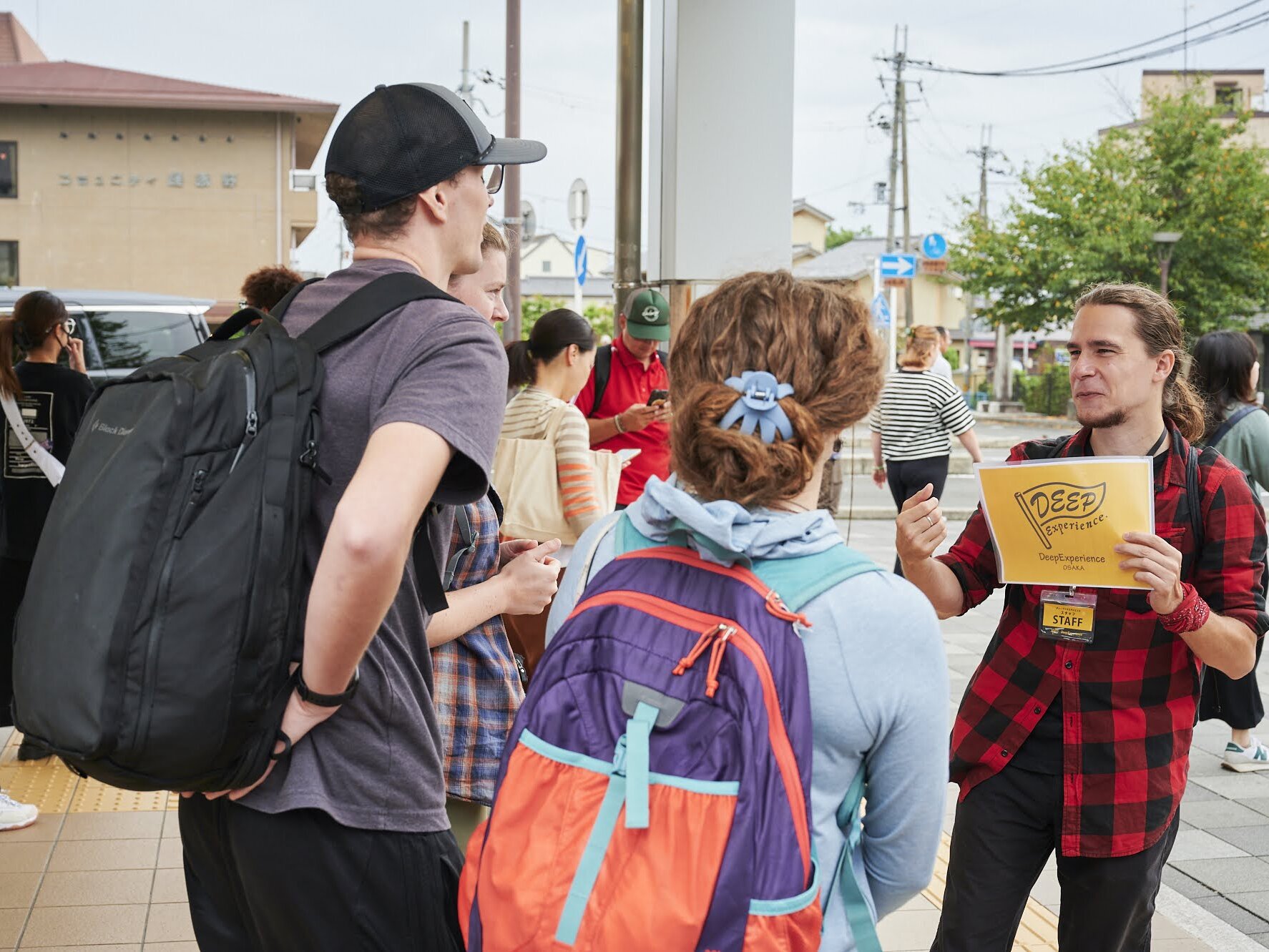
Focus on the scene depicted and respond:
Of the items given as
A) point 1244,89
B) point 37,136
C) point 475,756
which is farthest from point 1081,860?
point 1244,89

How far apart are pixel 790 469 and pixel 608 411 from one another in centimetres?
461

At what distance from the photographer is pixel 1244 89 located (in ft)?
227

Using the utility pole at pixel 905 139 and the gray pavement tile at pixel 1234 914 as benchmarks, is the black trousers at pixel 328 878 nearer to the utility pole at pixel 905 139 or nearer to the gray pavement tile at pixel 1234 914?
the gray pavement tile at pixel 1234 914

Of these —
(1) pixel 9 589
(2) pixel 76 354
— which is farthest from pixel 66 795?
(2) pixel 76 354

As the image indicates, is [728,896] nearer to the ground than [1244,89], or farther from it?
nearer to the ground

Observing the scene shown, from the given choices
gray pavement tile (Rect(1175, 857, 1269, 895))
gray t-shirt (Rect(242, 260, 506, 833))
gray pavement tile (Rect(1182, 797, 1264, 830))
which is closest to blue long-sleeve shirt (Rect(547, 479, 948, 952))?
gray t-shirt (Rect(242, 260, 506, 833))

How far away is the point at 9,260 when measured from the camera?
115ft

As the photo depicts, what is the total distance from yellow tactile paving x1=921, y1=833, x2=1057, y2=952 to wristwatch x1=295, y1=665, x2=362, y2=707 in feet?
8.39

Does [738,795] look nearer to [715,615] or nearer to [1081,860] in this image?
[715,615]

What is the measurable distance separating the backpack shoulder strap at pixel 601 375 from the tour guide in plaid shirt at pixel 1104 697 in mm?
3308

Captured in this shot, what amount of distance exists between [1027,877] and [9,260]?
3724 centimetres

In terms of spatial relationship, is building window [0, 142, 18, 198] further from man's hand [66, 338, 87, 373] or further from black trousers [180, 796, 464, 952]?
black trousers [180, 796, 464, 952]

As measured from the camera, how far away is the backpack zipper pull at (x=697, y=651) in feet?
Result: 4.83

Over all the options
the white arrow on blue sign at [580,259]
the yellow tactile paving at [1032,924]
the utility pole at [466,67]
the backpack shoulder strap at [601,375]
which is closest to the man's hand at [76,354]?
the backpack shoulder strap at [601,375]
